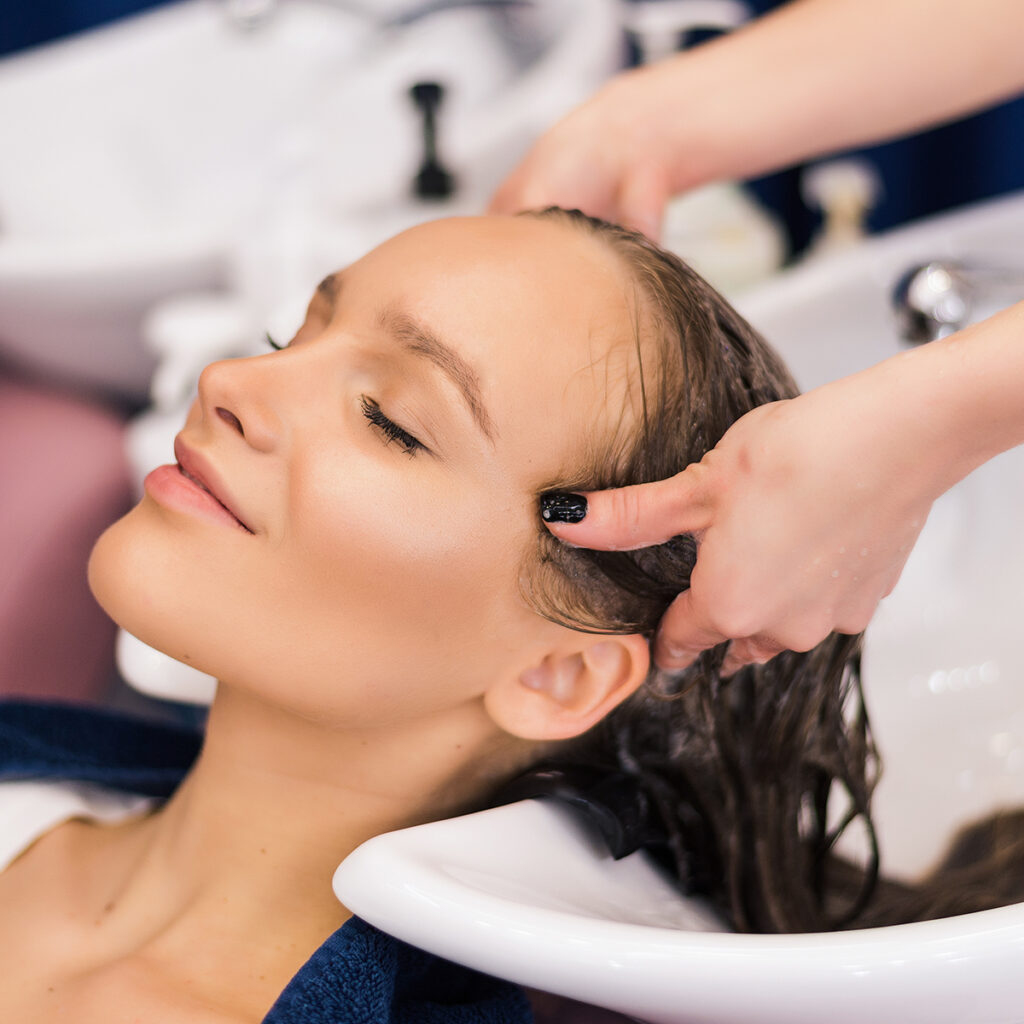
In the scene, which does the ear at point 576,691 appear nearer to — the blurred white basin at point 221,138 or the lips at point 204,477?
the lips at point 204,477

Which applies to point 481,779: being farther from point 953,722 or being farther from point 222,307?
point 222,307

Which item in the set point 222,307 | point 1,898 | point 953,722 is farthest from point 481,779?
point 222,307

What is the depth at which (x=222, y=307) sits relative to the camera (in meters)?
1.35

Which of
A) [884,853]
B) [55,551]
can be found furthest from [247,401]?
[884,853]

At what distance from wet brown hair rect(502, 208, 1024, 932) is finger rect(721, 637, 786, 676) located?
0.25 feet

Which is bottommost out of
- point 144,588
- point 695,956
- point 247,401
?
point 695,956

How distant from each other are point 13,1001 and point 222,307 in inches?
31.3

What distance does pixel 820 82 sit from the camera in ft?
3.65

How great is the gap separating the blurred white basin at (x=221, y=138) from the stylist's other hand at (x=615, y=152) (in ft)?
0.99

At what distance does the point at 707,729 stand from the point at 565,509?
0.97 feet

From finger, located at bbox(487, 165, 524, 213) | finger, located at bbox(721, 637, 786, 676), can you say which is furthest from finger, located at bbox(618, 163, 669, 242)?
finger, located at bbox(721, 637, 786, 676)

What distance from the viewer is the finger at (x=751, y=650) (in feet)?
2.47

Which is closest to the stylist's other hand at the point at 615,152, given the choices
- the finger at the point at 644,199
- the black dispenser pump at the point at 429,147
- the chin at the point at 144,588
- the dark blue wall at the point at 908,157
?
the finger at the point at 644,199

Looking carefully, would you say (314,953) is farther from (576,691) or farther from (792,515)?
(792,515)
